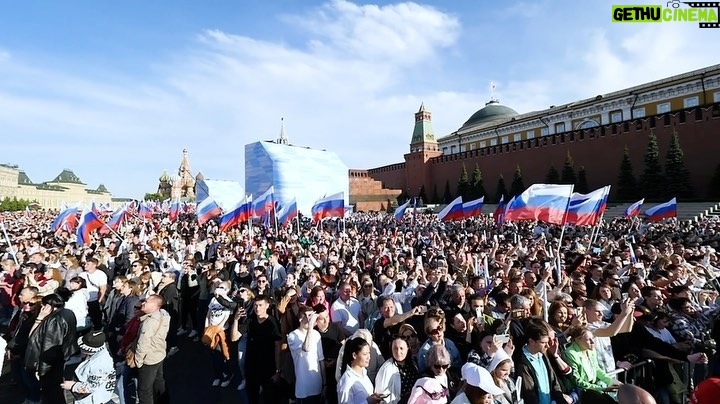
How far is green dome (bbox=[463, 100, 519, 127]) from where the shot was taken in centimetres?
6481

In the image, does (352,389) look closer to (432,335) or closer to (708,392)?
(432,335)

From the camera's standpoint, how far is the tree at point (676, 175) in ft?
92.2

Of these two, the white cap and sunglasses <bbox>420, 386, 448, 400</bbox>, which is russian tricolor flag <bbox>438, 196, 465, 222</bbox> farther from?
the white cap

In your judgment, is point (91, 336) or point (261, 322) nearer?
point (91, 336)

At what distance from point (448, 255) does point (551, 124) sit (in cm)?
4559

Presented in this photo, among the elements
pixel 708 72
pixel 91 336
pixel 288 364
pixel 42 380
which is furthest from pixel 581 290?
pixel 708 72

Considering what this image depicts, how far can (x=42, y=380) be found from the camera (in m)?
4.18

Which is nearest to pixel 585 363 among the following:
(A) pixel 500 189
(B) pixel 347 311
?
(B) pixel 347 311

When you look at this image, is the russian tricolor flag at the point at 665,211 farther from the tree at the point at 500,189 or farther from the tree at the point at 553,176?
the tree at the point at 500,189

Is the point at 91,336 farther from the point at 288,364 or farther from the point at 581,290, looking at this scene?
the point at 581,290

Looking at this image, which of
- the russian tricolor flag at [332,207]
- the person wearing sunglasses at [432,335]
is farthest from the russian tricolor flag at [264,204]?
the person wearing sunglasses at [432,335]

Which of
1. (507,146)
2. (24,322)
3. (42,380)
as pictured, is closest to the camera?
(42,380)

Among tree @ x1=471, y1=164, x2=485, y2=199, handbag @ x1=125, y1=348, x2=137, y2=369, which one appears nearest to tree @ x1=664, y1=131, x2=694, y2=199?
tree @ x1=471, y1=164, x2=485, y2=199

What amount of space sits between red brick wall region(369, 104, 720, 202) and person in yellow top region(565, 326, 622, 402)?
110 feet
